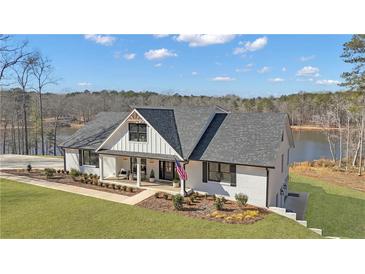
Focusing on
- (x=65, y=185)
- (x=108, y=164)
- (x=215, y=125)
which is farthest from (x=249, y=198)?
(x=65, y=185)

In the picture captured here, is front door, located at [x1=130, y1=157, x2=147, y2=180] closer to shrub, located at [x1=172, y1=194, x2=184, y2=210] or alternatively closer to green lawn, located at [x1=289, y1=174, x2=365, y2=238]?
shrub, located at [x1=172, y1=194, x2=184, y2=210]

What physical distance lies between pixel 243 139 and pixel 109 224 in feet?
24.3

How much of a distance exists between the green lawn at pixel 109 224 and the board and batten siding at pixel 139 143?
11.4ft

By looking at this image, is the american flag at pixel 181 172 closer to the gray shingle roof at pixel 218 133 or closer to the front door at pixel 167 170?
the gray shingle roof at pixel 218 133

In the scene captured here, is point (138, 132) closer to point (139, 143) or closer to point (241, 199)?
point (139, 143)

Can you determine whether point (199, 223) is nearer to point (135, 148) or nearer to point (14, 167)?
point (135, 148)

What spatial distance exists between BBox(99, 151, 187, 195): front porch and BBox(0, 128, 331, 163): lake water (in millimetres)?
15767

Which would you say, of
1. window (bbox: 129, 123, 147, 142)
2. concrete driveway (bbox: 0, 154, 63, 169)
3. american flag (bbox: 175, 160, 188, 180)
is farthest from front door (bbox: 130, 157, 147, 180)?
concrete driveway (bbox: 0, 154, 63, 169)

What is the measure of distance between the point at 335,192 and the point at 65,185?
664 inches

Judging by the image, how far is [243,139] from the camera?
1423 centimetres

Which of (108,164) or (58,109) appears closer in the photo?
(108,164)

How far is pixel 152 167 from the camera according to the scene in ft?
54.9

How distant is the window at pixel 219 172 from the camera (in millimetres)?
13883

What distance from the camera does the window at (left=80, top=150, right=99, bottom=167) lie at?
58.5 ft
